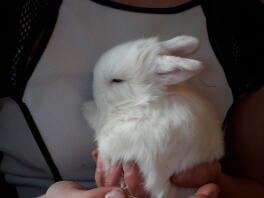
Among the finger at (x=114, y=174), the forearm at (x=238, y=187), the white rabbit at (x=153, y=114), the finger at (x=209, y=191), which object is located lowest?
the forearm at (x=238, y=187)

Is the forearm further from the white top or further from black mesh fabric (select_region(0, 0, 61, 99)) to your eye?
black mesh fabric (select_region(0, 0, 61, 99))

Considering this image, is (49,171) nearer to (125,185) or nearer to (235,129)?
(125,185)

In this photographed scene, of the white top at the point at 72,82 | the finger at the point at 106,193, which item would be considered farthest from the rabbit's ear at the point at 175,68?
the finger at the point at 106,193

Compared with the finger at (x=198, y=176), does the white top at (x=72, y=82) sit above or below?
above

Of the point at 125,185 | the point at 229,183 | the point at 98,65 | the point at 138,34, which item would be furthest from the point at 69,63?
the point at 229,183

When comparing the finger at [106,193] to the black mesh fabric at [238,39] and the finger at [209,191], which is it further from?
the black mesh fabric at [238,39]

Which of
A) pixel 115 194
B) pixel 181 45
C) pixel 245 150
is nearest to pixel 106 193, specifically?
pixel 115 194
